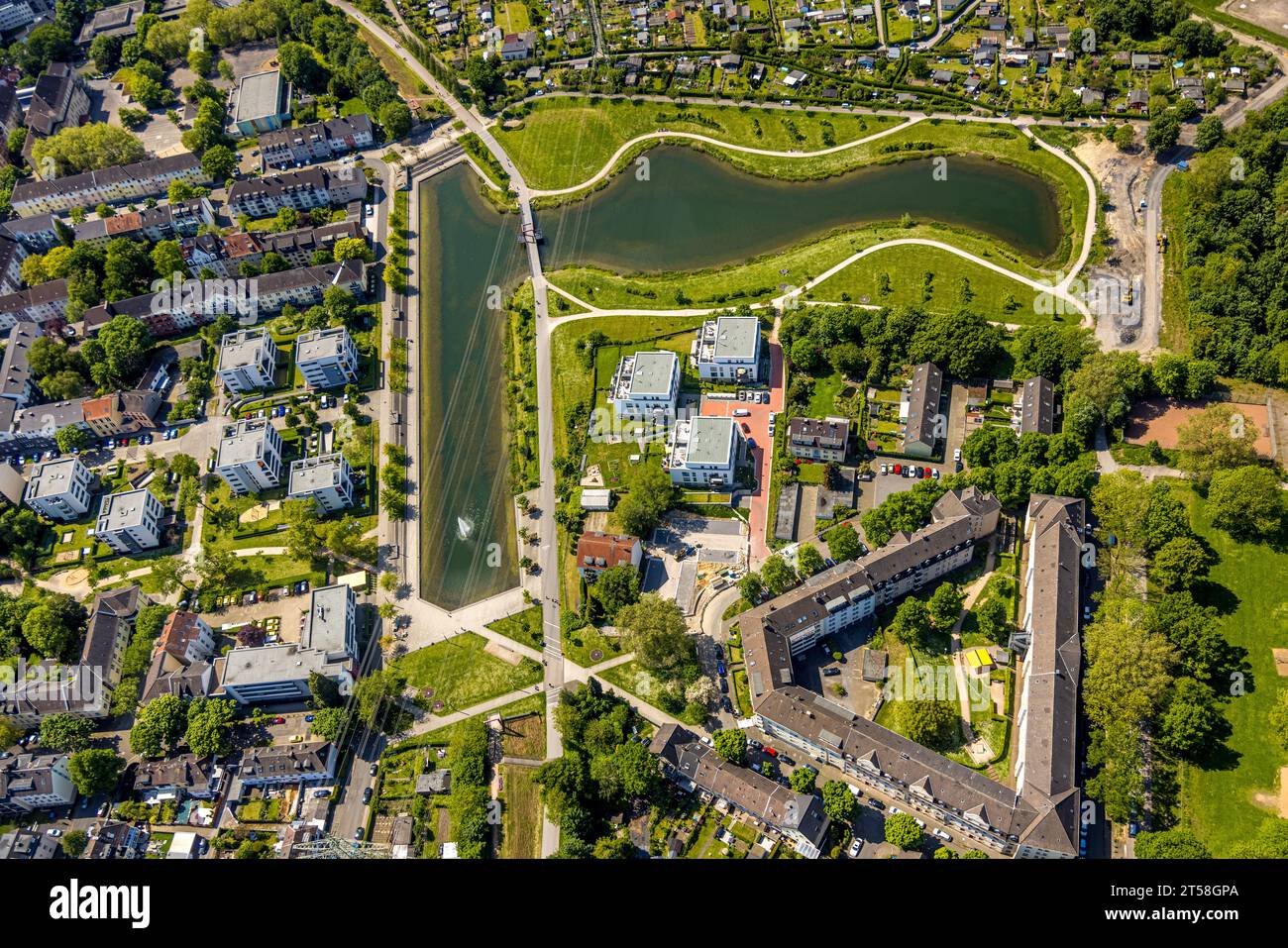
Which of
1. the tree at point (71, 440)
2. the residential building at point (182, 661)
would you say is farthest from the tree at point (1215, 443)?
the tree at point (71, 440)

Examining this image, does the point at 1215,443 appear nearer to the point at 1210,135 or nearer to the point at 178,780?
the point at 1210,135

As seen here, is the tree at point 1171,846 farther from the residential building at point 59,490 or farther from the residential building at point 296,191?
the residential building at point 296,191

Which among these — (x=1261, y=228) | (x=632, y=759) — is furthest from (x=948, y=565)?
(x=1261, y=228)

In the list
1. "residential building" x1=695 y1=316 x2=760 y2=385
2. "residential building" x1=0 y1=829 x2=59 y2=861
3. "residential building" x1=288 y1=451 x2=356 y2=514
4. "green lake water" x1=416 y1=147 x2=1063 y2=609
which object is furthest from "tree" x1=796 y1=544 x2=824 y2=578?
"residential building" x1=0 y1=829 x2=59 y2=861

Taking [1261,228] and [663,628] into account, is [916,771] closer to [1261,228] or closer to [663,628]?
[663,628]

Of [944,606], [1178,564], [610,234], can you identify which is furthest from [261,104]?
[1178,564]

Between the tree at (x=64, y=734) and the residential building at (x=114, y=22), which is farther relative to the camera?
the residential building at (x=114, y=22)
